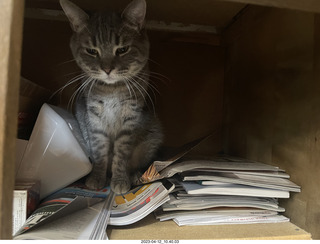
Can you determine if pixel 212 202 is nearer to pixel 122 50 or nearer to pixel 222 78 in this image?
pixel 122 50

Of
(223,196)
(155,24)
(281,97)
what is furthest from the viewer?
(155,24)

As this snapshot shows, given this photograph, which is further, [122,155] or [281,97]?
[122,155]

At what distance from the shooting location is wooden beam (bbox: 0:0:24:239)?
46 cm

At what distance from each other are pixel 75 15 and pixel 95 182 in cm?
67

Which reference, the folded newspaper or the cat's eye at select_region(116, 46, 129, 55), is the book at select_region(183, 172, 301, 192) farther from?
the cat's eye at select_region(116, 46, 129, 55)

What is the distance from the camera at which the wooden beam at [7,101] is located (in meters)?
0.46

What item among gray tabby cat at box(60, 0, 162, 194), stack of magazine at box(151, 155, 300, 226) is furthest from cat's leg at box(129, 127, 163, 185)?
stack of magazine at box(151, 155, 300, 226)

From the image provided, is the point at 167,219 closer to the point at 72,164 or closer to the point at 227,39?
the point at 72,164

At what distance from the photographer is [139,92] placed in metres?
1.17

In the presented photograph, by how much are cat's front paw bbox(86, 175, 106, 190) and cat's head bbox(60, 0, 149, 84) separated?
40cm

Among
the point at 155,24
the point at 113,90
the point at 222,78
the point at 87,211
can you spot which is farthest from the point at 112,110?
the point at 222,78

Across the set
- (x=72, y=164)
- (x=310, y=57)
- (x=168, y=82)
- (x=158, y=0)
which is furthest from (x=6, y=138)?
(x=168, y=82)

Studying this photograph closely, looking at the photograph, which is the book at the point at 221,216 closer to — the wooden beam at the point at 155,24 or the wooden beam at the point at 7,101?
the wooden beam at the point at 7,101

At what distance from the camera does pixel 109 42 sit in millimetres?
1060
